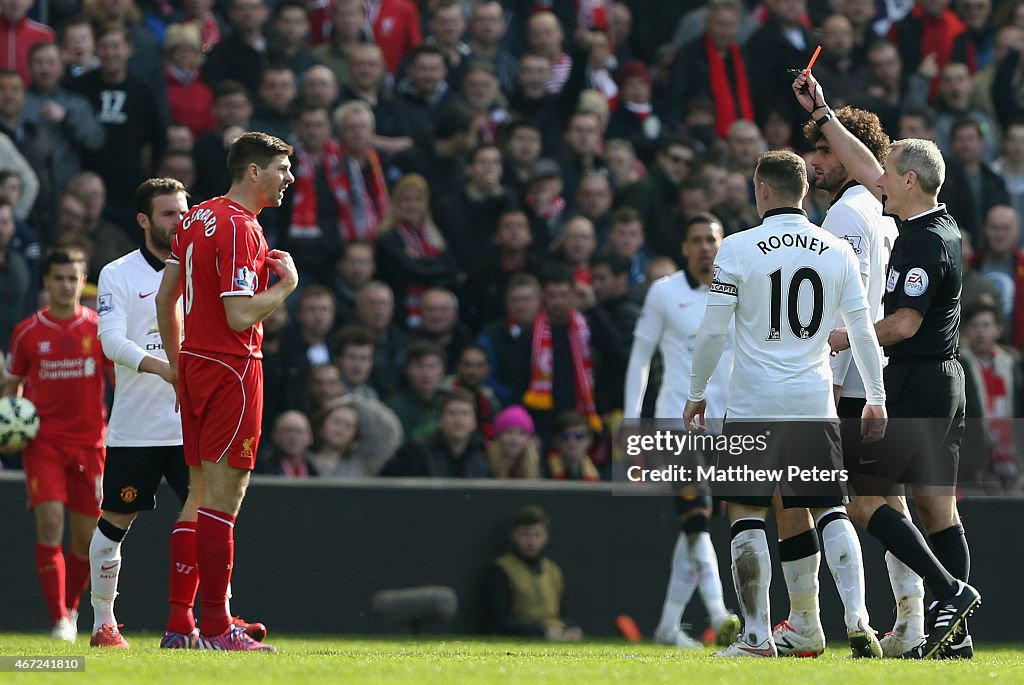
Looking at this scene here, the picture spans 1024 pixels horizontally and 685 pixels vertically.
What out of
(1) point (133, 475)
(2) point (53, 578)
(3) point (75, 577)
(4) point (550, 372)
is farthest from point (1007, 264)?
(1) point (133, 475)

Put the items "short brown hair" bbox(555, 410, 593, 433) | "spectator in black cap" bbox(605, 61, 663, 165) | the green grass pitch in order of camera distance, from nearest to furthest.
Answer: the green grass pitch, "short brown hair" bbox(555, 410, 593, 433), "spectator in black cap" bbox(605, 61, 663, 165)

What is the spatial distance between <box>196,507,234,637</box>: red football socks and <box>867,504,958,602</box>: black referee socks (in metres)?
3.05

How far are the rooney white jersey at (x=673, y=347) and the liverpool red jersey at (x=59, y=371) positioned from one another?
3405mm

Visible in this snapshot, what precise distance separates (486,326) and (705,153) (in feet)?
10.9

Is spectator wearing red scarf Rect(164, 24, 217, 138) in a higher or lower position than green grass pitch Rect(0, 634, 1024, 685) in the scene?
higher

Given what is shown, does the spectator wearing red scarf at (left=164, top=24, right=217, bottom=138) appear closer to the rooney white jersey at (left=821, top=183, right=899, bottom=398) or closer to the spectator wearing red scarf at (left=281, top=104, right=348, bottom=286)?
the spectator wearing red scarf at (left=281, top=104, right=348, bottom=286)

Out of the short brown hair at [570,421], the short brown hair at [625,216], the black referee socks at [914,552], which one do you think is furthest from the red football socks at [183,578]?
the short brown hair at [625,216]

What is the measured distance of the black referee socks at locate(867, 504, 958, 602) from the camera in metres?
8.26

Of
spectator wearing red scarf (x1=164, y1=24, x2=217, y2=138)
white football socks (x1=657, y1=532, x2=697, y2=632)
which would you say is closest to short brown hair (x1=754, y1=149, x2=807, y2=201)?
white football socks (x1=657, y1=532, x2=697, y2=632)

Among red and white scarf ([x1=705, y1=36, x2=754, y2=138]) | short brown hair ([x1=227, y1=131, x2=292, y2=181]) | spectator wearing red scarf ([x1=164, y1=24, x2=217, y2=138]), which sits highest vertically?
Result: red and white scarf ([x1=705, y1=36, x2=754, y2=138])

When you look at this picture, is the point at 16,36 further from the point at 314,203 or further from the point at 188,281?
the point at 188,281

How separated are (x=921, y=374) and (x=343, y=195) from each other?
7.07 metres

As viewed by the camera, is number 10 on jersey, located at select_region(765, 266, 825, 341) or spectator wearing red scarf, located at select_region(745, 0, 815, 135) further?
spectator wearing red scarf, located at select_region(745, 0, 815, 135)

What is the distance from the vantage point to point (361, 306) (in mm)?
14188
